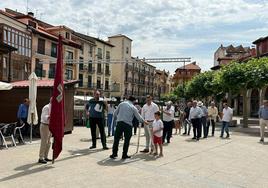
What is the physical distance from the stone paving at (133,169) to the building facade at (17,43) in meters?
24.3

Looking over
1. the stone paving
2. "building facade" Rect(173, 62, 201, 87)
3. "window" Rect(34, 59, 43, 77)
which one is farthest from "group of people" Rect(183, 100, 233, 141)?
"building facade" Rect(173, 62, 201, 87)

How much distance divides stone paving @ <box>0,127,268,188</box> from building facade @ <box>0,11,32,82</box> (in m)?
24.3

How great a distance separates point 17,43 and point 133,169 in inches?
1273

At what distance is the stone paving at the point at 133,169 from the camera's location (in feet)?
22.4

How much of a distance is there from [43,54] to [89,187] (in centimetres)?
4071

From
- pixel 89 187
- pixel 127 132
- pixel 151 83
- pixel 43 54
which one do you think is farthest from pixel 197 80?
pixel 151 83

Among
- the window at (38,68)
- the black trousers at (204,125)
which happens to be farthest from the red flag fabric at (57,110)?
the window at (38,68)

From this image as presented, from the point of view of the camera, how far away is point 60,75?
8.57 metres

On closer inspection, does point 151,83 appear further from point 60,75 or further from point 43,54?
point 60,75

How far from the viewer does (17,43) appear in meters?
37.2

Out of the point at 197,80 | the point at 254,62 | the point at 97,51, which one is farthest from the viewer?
the point at 97,51

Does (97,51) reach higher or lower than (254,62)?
higher

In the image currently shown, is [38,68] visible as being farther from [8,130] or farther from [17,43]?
[8,130]

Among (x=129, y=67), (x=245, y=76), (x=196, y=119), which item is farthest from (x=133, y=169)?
(x=129, y=67)
